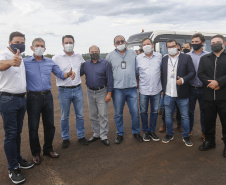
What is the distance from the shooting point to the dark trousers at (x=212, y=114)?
140 inches

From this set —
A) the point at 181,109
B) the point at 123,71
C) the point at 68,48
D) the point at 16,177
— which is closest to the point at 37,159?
the point at 16,177

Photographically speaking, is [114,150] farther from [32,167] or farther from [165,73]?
[165,73]

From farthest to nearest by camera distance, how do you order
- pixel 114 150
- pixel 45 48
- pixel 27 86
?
1. pixel 114 150
2. pixel 45 48
3. pixel 27 86

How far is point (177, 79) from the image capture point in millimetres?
3953

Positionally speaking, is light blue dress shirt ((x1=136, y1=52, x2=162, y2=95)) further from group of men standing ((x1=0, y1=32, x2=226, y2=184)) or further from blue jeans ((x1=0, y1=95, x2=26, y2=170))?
blue jeans ((x1=0, y1=95, x2=26, y2=170))

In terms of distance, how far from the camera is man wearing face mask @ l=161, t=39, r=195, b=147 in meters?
3.89

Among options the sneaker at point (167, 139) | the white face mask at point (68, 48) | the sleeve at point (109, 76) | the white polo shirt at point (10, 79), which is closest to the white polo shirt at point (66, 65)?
the white face mask at point (68, 48)

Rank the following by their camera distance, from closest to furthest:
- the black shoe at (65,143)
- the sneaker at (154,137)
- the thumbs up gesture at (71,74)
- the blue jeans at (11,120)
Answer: the blue jeans at (11,120) < the thumbs up gesture at (71,74) < the black shoe at (65,143) < the sneaker at (154,137)

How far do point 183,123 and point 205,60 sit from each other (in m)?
1.38

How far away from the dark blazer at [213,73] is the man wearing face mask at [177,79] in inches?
10.4

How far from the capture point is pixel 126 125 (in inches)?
212

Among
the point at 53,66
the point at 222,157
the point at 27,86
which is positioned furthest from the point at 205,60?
the point at 27,86

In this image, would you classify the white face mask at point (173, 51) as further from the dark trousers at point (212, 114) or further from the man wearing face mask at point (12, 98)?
the man wearing face mask at point (12, 98)

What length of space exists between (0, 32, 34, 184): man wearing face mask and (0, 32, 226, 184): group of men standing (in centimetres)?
13
